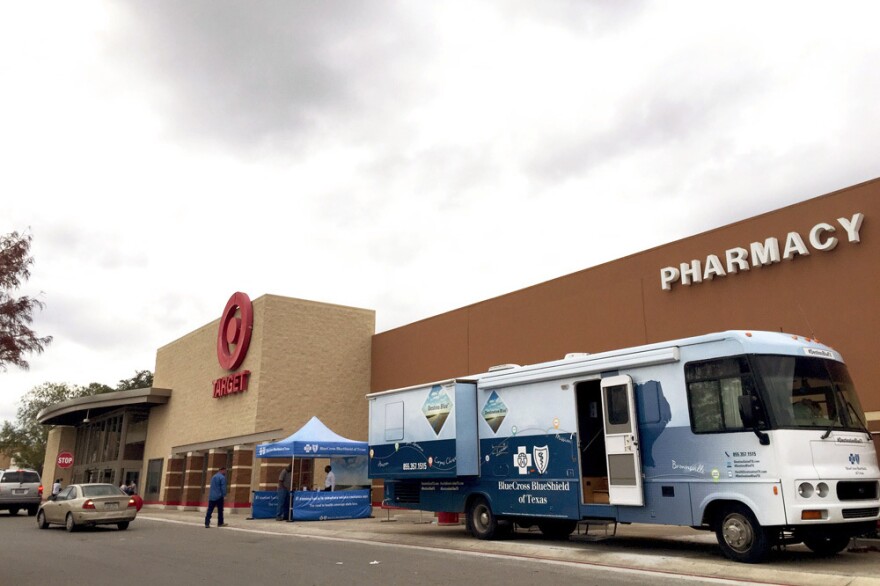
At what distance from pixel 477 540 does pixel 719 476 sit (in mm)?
5799

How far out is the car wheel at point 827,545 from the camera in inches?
409

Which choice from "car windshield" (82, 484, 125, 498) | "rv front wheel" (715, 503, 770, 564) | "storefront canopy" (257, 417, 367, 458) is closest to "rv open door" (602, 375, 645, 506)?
"rv front wheel" (715, 503, 770, 564)

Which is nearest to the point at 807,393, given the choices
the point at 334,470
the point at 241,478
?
the point at 334,470

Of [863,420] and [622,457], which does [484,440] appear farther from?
[863,420]

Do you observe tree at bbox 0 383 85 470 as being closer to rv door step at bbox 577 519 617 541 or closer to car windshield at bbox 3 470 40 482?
car windshield at bbox 3 470 40 482

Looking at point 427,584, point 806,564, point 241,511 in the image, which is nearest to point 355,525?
point 241,511

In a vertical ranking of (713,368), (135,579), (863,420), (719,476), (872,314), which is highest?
(872,314)

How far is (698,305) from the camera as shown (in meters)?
17.5

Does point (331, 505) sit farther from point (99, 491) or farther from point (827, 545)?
point (827, 545)

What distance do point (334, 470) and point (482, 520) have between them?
1104cm

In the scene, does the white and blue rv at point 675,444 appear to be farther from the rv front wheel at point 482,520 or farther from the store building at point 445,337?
the store building at point 445,337

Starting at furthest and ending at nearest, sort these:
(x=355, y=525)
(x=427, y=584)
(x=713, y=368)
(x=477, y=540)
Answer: (x=355, y=525)
(x=477, y=540)
(x=713, y=368)
(x=427, y=584)

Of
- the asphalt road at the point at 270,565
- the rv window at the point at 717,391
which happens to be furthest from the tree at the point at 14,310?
the rv window at the point at 717,391

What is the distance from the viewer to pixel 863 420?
1048 centimetres
